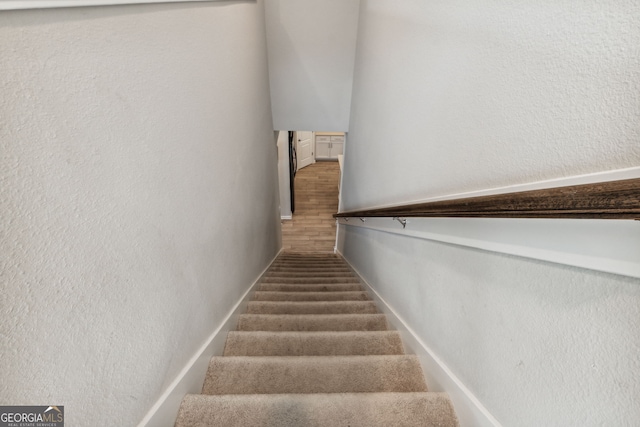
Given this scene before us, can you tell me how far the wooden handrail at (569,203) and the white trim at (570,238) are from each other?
0.07m

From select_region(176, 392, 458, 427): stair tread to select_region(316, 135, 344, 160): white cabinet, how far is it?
8.24m

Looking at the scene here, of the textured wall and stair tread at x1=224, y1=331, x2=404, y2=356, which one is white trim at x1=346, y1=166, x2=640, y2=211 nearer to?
the textured wall

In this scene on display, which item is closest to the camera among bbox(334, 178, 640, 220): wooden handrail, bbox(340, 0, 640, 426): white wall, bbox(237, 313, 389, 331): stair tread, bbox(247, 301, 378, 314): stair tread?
bbox(334, 178, 640, 220): wooden handrail

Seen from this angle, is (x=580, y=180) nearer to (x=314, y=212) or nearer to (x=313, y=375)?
(x=313, y=375)

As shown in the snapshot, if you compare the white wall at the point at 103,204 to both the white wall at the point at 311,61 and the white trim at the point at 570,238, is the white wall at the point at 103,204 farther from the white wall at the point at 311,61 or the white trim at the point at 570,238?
the white wall at the point at 311,61

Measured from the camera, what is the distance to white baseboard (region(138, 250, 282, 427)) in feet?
2.75

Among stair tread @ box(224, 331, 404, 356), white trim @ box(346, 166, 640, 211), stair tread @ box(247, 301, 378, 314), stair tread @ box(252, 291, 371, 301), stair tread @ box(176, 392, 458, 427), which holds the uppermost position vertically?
white trim @ box(346, 166, 640, 211)

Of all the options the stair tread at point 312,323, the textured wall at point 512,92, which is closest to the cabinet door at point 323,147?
the textured wall at point 512,92

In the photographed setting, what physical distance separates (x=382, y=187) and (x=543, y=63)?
140cm

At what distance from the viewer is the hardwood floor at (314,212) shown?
5383mm

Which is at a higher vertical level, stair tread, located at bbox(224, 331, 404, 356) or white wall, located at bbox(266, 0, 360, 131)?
white wall, located at bbox(266, 0, 360, 131)

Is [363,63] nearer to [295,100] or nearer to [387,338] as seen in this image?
[295,100]

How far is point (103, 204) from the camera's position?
621 mm

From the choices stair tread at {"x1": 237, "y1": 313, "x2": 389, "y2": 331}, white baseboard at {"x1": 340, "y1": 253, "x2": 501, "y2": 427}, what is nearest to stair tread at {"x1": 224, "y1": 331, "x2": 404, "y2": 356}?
white baseboard at {"x1": 340, "y1": 253, "x2": 501, "y2": 427}
